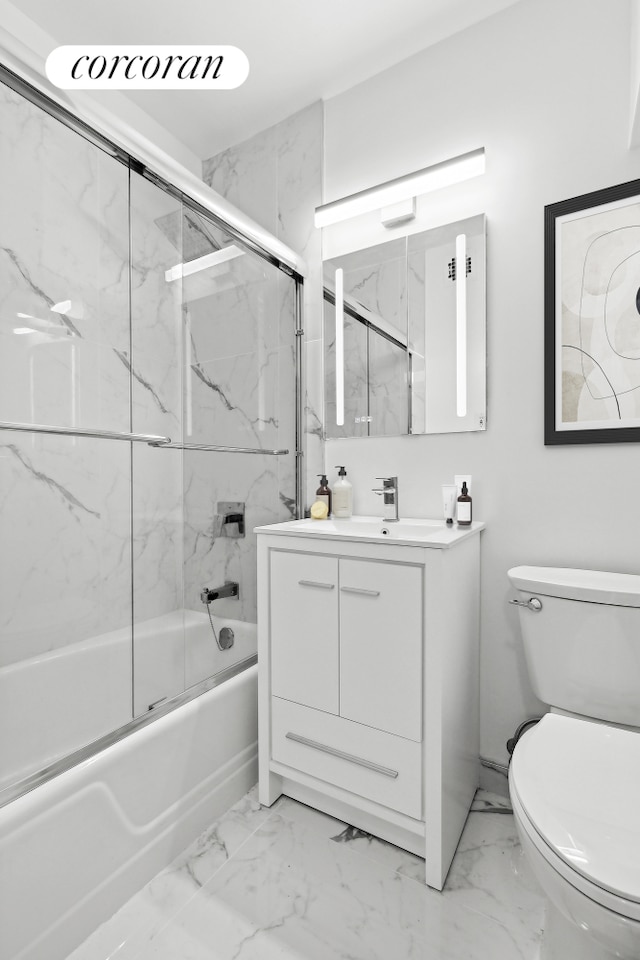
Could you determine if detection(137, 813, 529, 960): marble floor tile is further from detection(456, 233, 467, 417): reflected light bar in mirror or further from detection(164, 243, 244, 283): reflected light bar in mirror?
detection(164, 243, 244, 283): reflected light bar in mirror

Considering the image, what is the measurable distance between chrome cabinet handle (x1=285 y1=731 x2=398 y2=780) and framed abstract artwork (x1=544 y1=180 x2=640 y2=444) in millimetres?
1073

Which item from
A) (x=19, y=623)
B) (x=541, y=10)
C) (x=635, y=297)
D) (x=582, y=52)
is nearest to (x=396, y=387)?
(x=635, y=297)

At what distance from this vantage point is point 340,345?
1.92 metres

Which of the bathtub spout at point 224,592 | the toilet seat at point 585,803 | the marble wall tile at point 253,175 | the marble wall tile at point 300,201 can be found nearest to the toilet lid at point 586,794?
the toilet seat at point 585,803

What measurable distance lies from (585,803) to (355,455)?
1278mm

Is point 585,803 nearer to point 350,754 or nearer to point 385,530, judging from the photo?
point 350,754

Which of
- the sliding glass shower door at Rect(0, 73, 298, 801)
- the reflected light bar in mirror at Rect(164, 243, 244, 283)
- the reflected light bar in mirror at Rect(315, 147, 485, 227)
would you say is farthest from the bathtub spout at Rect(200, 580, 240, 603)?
the reflected light bar in mirror at Rect(315, 147, 485, 227)

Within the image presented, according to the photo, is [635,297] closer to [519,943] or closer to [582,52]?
[582,52]

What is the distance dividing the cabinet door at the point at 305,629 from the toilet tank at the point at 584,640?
1.77 ft

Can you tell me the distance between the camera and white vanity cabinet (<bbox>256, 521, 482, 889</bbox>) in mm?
1253

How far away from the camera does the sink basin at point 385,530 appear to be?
1.28 m

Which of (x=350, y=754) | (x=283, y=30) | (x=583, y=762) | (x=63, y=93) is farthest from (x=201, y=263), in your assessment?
(x=583, y=762)

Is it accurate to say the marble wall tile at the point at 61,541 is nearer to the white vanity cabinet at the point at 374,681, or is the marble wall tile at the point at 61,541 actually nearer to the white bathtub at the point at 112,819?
the white bathtub at the point at 112,819

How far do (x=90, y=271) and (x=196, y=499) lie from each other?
0.88m
